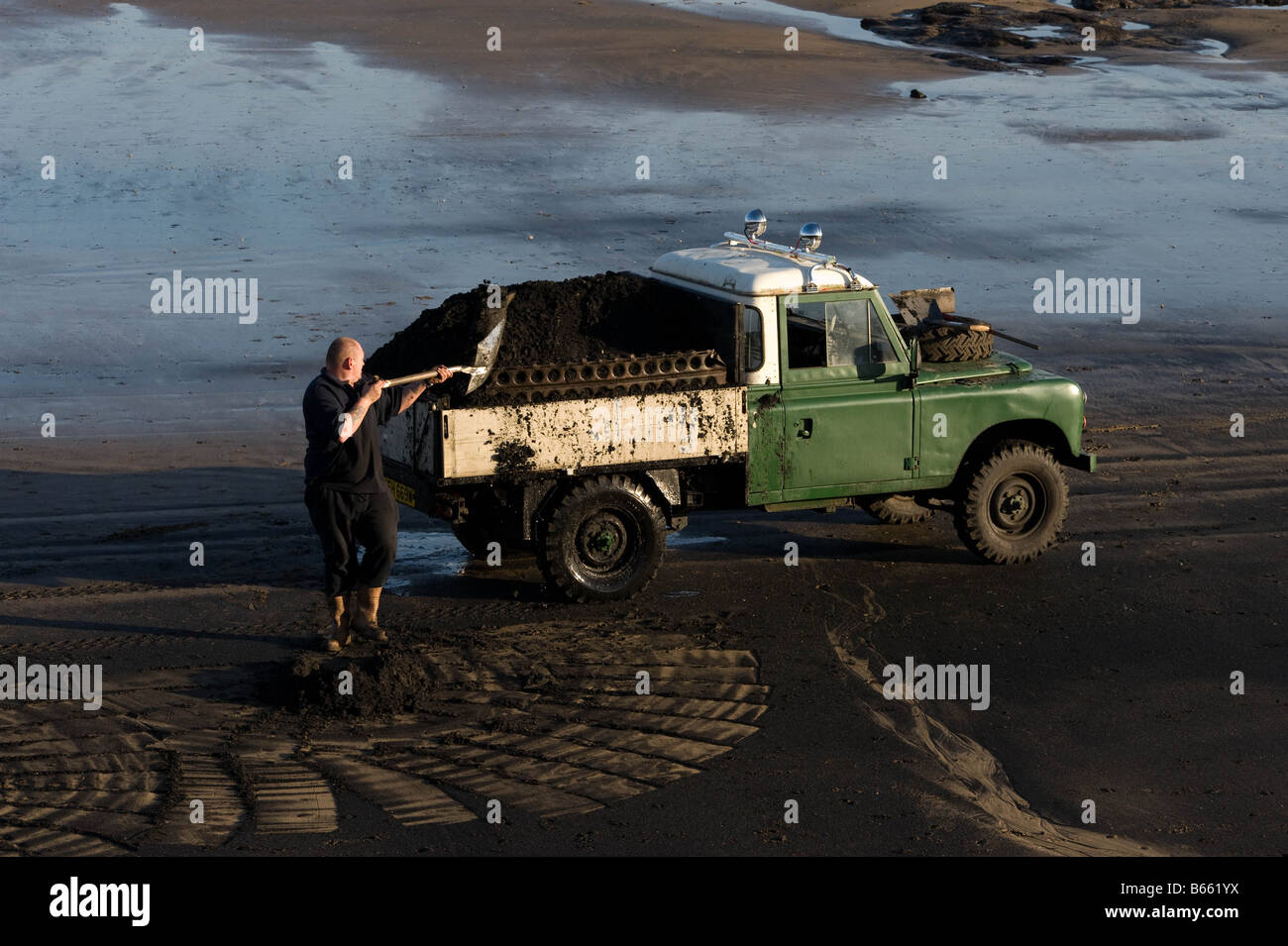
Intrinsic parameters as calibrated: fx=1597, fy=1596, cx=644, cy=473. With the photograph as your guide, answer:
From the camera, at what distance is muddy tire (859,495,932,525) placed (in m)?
12.9

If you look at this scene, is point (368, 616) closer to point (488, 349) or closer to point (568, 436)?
point (568, 436)

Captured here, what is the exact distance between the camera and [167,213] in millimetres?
22328

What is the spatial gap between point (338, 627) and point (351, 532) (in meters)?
0.61

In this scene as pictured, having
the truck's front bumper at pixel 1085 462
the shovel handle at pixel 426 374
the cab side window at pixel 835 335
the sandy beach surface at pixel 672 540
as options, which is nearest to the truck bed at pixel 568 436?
the shovel handle at pixel 426 374

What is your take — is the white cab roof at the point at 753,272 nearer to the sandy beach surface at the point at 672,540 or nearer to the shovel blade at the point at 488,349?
the shovel blade at the point at 488,349

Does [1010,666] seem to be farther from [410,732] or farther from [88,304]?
[88,304]

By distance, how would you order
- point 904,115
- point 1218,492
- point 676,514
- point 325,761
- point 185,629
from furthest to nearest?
point 904,115
point 1218,492
point 676,514
point 185,629
point 325,761

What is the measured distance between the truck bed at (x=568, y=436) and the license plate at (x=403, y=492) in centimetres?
12

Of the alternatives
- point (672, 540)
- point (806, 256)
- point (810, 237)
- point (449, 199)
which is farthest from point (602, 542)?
point (449, 199)

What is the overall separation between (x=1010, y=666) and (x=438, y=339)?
4340 millimetres

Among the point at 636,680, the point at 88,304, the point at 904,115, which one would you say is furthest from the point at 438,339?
the point at 904,115

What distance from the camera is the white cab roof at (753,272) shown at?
10969mm

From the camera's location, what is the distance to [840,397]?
11188 millimetres

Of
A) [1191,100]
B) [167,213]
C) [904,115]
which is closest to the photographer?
[167,213]
